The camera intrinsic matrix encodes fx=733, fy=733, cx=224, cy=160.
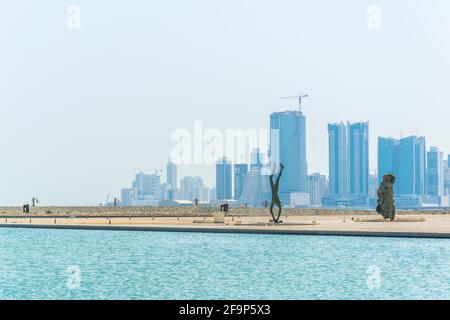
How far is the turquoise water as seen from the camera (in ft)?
74.2

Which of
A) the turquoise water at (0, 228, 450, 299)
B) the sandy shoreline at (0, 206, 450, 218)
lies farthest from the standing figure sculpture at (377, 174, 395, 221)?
the sandy shoreline at (0, 206, 450, 218)

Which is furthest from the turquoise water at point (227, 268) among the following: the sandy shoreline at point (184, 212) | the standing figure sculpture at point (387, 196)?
the sandy shoreline at point (184, 212)

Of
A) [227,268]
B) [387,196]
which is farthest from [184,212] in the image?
[227,268]

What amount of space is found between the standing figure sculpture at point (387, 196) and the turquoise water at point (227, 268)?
16016 mm

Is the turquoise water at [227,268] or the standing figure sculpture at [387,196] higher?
the standing figure sculpture at [387,196]

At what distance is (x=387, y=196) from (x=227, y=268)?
29283 mm

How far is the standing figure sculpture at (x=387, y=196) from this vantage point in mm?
54656

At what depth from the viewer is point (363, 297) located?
21516 mm

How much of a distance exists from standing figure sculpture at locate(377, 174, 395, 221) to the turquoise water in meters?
16.0

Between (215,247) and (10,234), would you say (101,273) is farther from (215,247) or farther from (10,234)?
(10,234)

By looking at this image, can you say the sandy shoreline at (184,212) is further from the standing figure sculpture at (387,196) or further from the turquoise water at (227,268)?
the turquoise water at (227,268)
